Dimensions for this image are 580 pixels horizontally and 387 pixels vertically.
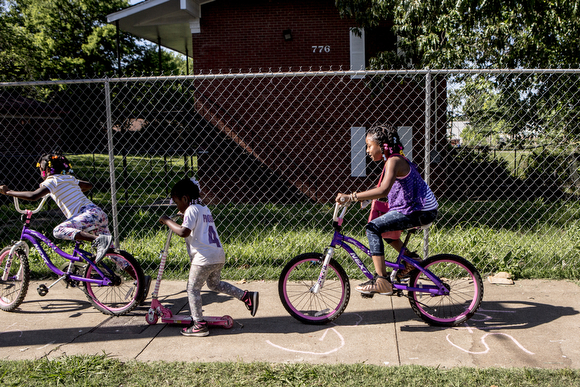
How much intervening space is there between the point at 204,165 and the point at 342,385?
1106cm

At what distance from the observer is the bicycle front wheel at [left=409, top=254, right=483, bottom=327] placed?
4.25 meters

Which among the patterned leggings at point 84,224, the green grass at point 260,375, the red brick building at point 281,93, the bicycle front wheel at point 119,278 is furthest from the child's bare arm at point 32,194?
the red brick building at point 281,93

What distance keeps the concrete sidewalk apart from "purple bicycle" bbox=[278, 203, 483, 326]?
0.12 meters

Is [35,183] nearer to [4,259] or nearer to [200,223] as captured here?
[4,259]

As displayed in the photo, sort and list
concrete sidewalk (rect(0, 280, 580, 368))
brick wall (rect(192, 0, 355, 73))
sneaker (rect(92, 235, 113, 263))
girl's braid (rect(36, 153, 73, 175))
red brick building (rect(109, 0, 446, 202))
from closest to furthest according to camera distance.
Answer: concrete sidewalk (rect(0, 280, 580, 368)) < sneaker (rect(92, 235, 113, 263)) < girl's braid (rect(36, 153, 73, 175)) < red brick building (rect(109, 0, 446, 202)) < brick wall (rect(192, 0, 355, 73))

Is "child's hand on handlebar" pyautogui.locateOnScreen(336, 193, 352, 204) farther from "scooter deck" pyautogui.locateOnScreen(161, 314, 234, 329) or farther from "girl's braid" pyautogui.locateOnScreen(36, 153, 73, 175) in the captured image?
"girl's braid" pyautogui.locateOnScreen(36, 153, 73, 175)

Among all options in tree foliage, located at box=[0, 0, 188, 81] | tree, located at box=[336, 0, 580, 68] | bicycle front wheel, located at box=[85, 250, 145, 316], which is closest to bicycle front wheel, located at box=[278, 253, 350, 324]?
bicycle front wheel, located at box=[85, 250, 145, 316]

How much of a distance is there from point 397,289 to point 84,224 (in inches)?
121

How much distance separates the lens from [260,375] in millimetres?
3377

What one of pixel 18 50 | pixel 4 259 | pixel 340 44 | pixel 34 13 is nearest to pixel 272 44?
pixel 340 44

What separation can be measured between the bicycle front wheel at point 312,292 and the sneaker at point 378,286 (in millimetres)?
185

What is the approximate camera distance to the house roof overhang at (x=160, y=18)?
1332 cm

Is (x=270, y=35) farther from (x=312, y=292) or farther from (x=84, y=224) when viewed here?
(x=312, y=292)

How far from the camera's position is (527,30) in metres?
10.3
